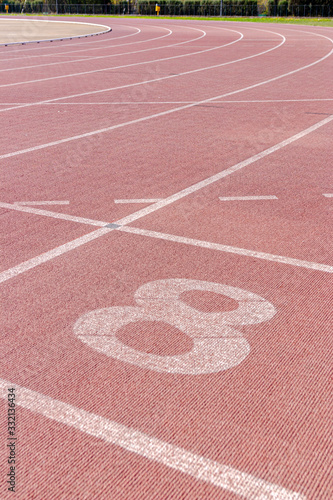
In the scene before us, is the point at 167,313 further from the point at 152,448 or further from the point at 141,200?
the point at 141,200

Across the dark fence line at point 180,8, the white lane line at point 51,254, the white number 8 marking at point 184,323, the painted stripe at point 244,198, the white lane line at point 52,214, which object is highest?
the dark fence line at point 180,8

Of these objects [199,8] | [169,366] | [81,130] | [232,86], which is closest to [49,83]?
[232,86]

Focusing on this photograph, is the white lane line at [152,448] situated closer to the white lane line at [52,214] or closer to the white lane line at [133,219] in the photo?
the white lane line at [133,219]

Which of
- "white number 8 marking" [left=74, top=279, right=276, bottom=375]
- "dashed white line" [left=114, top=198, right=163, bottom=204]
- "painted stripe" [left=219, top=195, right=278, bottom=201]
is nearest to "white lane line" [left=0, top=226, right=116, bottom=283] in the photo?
"dashed white line" [left=114, top=198, right=163, bottom=204]

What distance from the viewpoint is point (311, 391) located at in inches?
147

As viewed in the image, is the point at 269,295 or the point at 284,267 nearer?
the point at 269,295

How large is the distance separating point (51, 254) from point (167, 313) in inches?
61.4

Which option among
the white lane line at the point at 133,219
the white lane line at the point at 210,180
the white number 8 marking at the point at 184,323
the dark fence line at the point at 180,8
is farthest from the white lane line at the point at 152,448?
the dark fence line at the point at 180,8

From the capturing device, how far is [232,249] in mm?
5832

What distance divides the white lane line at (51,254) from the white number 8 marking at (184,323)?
3.35ft

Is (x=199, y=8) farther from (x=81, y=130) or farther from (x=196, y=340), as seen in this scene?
(x=196, y=340)

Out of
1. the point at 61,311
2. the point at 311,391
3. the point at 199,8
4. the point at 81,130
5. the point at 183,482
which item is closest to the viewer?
the point at 183,482

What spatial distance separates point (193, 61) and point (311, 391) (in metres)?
20.5

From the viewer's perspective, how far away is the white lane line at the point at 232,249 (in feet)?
18.0
